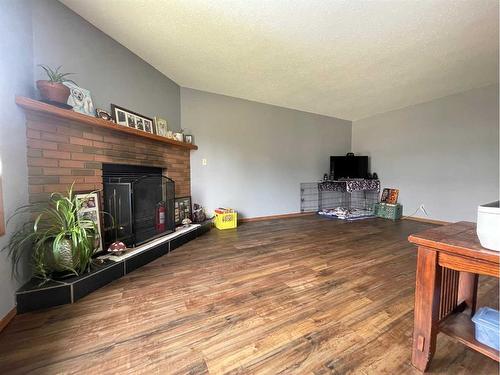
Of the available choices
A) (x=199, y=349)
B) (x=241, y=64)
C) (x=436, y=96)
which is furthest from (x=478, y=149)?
(x=199, y=349)

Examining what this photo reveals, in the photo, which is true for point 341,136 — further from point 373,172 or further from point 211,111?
point 211,111

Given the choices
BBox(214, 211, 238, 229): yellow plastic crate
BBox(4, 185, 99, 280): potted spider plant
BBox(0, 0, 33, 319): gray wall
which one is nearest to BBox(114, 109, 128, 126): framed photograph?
BBox(0, 0, 33, 319): gray wall

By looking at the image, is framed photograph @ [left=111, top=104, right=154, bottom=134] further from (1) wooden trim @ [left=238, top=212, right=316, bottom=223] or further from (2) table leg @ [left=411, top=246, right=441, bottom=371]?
(2) table leg @ [left=411, top=246, right=441, bottom=371]

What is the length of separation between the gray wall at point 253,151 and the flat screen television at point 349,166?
0.20 meters

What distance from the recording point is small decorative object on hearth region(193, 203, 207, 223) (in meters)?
3.20

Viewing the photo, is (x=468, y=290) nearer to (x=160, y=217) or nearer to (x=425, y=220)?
(x=160, y=217)

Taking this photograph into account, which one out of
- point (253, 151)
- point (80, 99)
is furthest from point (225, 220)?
point (80, 99)

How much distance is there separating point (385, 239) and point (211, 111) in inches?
129

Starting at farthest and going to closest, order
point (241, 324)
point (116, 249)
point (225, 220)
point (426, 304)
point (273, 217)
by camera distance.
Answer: point (273, 217) < point (225, 220) < point (116, 249) < point (241, 324) < point (426, 304)

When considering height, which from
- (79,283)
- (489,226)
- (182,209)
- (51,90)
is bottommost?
(79,283)

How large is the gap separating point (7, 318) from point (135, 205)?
1.17 meters

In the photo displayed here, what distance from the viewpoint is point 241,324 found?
3.92ft

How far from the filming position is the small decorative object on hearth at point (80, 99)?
5.71 ft

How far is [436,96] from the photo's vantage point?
352 cm
